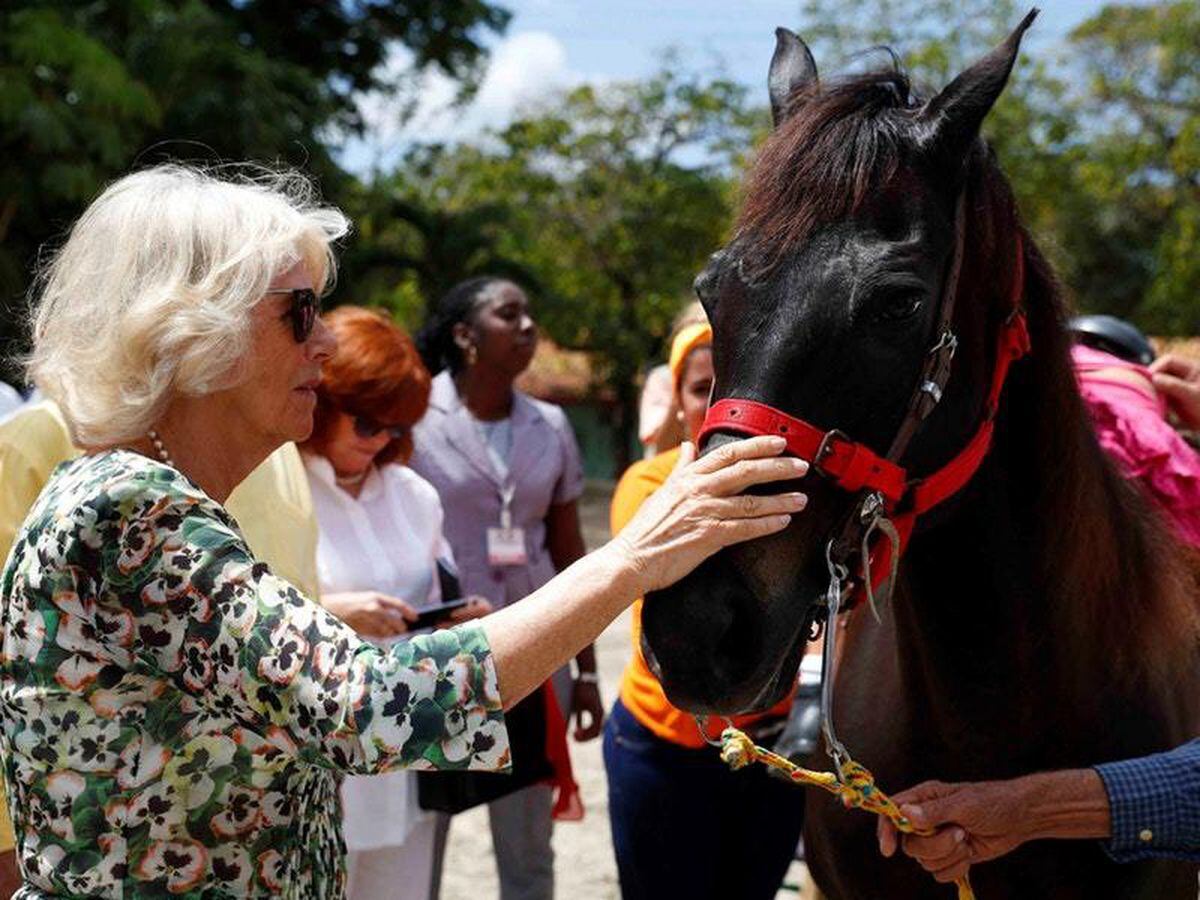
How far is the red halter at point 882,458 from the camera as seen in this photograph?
1.76 meters

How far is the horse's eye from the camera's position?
1834mm

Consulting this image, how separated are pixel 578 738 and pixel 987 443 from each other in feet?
9.64

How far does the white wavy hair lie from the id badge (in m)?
2.74

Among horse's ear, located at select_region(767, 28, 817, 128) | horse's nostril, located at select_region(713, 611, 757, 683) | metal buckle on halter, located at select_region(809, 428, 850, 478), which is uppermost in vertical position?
horse's ear, located at select_region(767, 28, 817, 128)

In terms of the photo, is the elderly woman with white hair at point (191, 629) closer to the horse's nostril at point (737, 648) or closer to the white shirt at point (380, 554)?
the horse's nostril at point (737, 648)

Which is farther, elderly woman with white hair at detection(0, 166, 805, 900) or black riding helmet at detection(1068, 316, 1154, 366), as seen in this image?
black riding helmet at detection(1068, 316, 1154, 366)

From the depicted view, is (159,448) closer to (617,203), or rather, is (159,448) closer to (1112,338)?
(1112,338)

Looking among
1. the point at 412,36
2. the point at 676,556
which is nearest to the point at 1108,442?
the point at 676,556

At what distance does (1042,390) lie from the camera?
2.13 m

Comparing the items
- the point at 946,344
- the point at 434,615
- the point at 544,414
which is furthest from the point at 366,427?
the point at 946,344

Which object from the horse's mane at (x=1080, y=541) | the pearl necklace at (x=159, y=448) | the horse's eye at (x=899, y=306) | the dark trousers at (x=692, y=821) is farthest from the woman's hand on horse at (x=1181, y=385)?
the pearl necklace at (x=159, y=448)

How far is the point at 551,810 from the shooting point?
175 inches

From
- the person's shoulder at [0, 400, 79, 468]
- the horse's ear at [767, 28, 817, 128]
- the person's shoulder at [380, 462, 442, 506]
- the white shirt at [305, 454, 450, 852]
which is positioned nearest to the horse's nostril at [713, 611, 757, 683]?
the horse's ear at [767, 28, 817, 128]

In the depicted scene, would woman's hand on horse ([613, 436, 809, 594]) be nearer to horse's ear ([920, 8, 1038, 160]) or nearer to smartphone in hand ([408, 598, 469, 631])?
horse's ear ([920, 8, 1038, 160])
